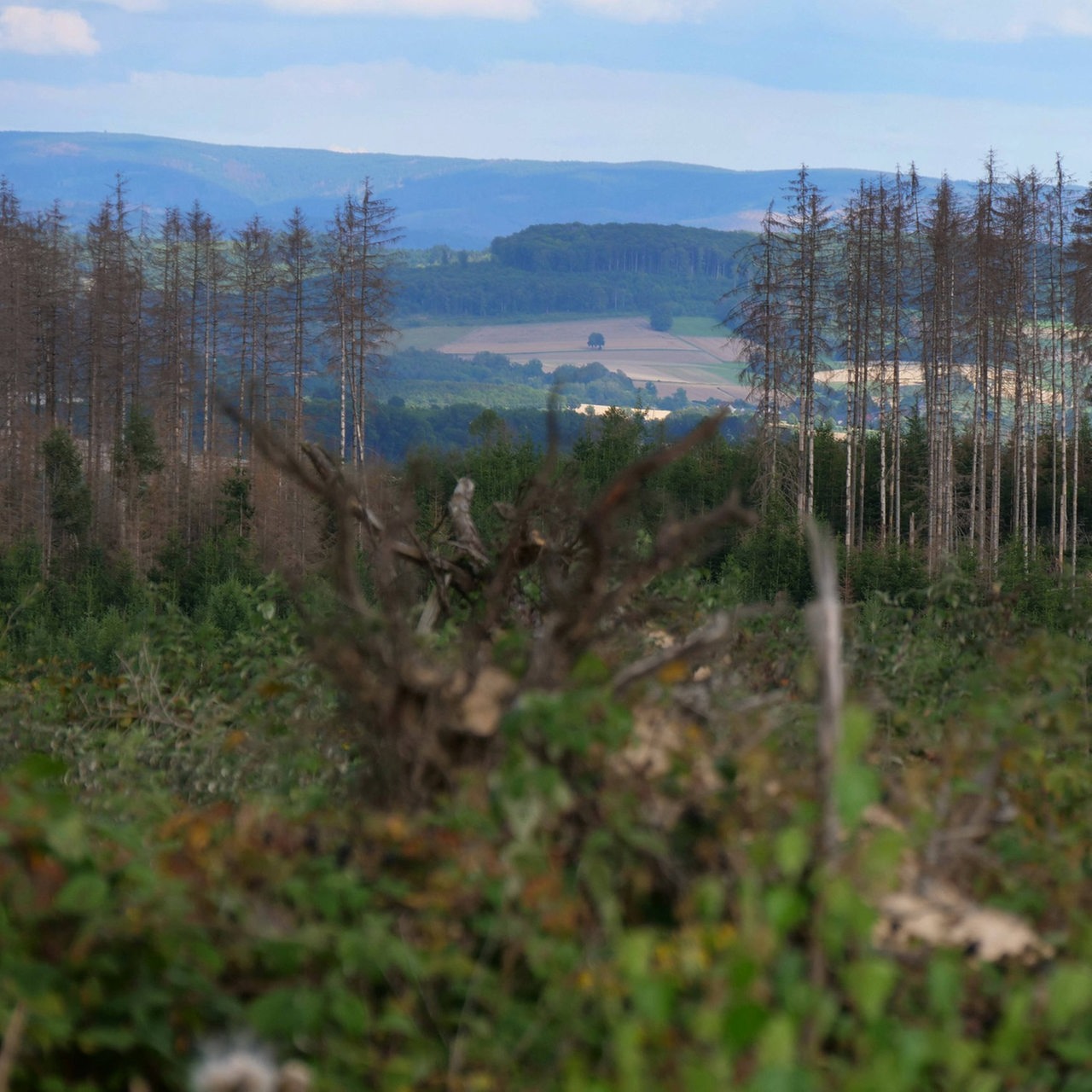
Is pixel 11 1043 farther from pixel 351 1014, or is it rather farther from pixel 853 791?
pixel 853 791

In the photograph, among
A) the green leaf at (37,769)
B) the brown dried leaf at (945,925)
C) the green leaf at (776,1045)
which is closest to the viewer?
the green leaf at (776,1045)

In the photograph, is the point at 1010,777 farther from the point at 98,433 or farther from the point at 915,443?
the point at 98,433

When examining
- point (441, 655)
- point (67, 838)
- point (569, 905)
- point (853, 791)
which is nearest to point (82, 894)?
point (67, 838)

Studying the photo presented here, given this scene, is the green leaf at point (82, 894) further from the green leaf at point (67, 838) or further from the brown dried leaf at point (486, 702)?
the brown dried leaf at point (486, 702)

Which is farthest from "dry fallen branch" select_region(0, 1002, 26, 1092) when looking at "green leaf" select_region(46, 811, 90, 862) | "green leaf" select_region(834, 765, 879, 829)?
"green leaf" select_region(834, 765, 879, 829)

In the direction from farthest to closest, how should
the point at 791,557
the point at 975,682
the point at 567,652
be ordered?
the point at 791,557
the point at 975,682
the point at 567,652

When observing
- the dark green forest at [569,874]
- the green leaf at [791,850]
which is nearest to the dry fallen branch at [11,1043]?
the dark green forest at [569,874]

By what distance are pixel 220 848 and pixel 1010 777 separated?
2620 millimetres

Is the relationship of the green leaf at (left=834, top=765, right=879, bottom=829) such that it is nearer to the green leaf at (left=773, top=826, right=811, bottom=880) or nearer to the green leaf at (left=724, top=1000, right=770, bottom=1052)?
the green leaf at (left=773, top=826, right=811, bottom=880)

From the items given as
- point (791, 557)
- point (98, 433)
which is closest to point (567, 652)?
point (791, 557)

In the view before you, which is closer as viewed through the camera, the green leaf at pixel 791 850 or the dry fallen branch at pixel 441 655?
the green leaf at pixel 791 850

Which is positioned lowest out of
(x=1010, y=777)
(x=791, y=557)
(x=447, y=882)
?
(x=791, y=557)

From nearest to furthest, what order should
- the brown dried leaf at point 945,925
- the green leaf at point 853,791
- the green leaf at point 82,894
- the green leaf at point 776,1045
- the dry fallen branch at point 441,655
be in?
the green leaf at point 776,1045 → the green leaf at point 853,791 → the green leaf at point 82,894 → the brown dried leaf at point 945,925 → the dry fallen branch at point 441,655

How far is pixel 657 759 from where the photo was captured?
2.79 meters
